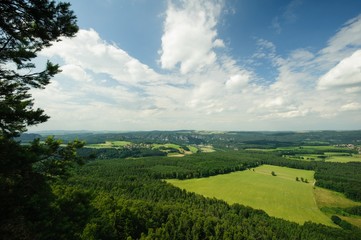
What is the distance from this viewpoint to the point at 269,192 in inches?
3812

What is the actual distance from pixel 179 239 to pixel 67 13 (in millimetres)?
53225

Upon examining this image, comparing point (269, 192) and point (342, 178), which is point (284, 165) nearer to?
point (342, 178)

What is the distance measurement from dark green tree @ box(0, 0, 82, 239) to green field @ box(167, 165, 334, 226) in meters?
76.9

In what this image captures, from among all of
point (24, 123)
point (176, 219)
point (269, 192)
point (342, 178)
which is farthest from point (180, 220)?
point (342, 178)

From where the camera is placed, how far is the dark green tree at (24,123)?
1043cm

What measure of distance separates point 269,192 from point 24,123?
101137 mm

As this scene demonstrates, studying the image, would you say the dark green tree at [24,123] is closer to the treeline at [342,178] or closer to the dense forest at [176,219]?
the dense forest at [176,219]

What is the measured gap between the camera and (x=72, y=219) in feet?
42.5

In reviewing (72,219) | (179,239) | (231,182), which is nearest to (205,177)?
(231,182)

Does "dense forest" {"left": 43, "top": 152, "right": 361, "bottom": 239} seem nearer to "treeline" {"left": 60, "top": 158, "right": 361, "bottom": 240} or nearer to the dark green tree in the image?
"treeline" {"left": 60, "top": 158, "right": 361, "bottom": 240}

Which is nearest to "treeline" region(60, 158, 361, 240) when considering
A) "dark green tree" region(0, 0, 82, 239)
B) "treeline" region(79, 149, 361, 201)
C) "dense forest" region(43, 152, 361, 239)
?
"dense forest" region(43, 152, 361, 239)

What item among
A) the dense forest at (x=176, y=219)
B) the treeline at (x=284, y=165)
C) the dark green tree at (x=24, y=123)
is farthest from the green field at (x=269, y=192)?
the dark green tree at (x=24, y=123)

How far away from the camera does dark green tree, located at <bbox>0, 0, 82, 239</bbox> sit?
1043 cm

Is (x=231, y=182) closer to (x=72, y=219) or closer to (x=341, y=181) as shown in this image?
(x=341, y=181)
